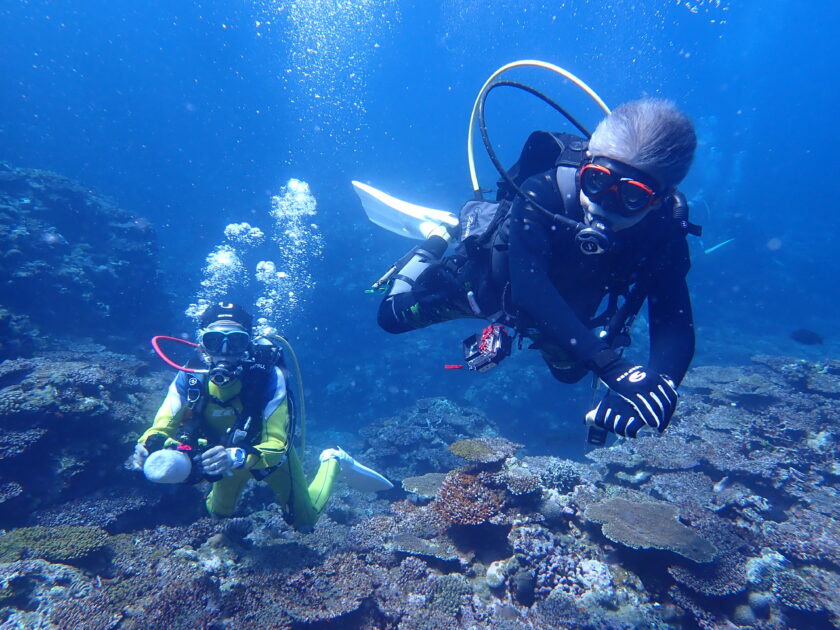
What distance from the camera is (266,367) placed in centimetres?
487

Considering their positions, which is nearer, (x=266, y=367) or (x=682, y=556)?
(x=682, y=556)

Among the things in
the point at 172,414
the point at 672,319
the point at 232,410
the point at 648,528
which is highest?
the point at 672,319

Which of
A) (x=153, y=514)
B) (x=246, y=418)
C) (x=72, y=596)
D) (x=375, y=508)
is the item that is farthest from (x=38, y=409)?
(x=375, y=508)

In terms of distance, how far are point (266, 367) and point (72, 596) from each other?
2.73 m

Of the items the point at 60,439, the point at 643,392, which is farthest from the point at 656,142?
the point at 60,439

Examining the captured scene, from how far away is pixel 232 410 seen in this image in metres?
4.91

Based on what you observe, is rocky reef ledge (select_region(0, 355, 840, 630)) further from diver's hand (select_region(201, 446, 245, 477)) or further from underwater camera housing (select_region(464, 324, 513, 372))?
underwater camera housing (select_region(464, 324, 513, 372))

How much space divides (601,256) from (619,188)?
19.4 inches

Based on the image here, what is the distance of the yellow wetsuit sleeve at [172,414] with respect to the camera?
14.4 feet

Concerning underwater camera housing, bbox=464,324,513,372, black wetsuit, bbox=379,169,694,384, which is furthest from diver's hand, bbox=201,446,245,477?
black wetsuit, bbox=379,169,694,384

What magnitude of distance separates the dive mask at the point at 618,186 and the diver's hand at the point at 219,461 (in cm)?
375

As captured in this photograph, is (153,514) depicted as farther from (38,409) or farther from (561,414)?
(561,414)

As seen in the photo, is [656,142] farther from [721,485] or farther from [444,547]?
[721,485]

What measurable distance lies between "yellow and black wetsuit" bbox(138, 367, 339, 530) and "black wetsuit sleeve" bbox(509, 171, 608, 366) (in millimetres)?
3353
